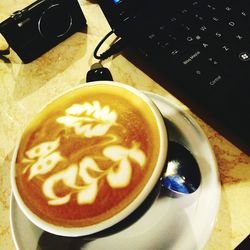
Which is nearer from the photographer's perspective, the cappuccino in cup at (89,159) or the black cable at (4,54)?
the cappuccino in cup at (89,159)

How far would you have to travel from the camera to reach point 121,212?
0.35m

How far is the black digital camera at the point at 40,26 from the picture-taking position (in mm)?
587

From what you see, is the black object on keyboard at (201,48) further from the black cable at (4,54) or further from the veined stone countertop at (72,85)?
the black cable at (4,54)

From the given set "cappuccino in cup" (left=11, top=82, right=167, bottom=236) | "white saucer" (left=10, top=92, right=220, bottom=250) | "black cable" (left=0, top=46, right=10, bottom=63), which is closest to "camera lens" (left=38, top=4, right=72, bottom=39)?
"black cable" (left=0, top=46, right=10, bottom=63)

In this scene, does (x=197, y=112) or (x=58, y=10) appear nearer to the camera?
(x=197, y=112)

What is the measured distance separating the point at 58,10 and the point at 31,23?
6 cm

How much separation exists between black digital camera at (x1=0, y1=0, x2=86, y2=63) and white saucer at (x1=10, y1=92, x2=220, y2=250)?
0.33 metres

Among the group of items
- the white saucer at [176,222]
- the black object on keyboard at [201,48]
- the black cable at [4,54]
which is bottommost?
the white saucer at [176,222]

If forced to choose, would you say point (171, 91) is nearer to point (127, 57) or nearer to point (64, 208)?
point (127, 57)

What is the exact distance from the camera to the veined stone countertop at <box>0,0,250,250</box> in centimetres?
39

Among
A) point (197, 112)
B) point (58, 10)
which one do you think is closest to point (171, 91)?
point (197, 112)

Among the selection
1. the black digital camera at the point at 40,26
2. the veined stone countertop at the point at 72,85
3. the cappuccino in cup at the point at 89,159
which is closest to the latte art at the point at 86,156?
the cappuccino in cup at the point at 89,159

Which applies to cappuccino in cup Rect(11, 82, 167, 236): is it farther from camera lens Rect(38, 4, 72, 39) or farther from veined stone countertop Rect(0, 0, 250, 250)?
camera lens Rect(38, 4, 72, 39)

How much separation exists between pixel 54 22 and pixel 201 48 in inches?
12.5
